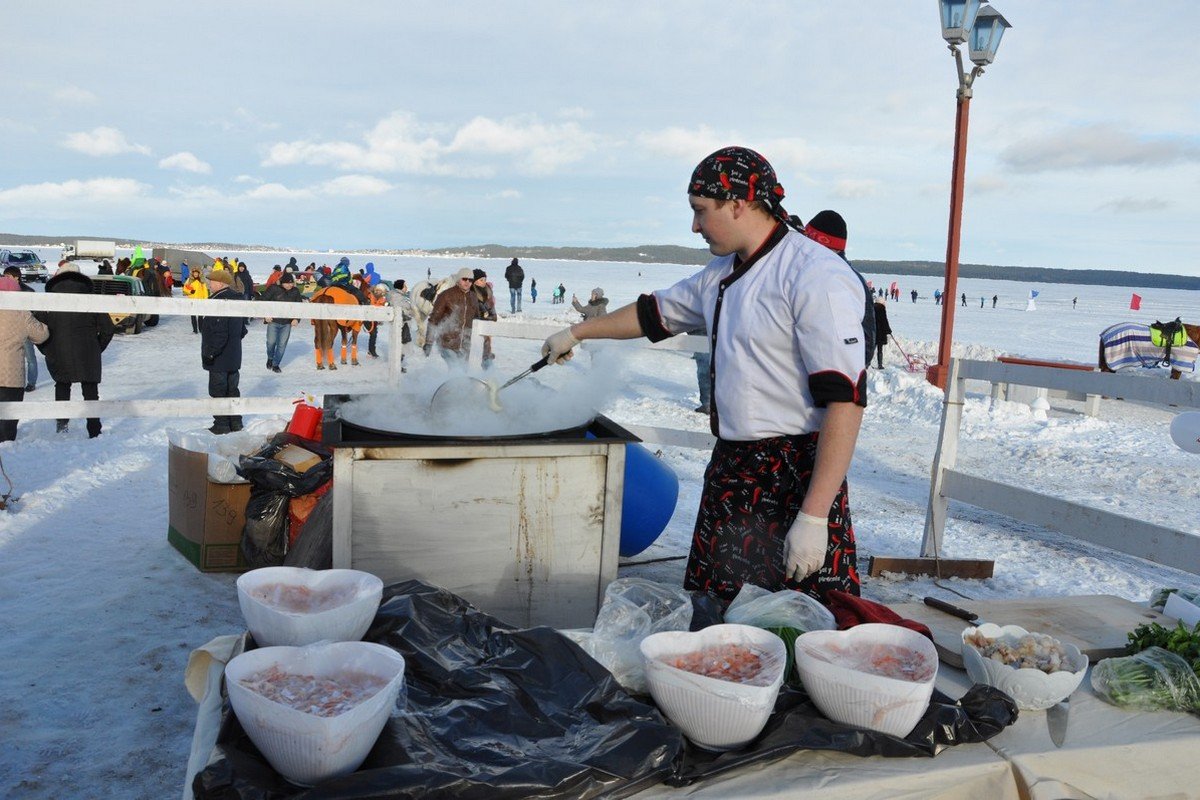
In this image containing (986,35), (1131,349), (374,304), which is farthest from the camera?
(374,304)

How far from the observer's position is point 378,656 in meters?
1.67

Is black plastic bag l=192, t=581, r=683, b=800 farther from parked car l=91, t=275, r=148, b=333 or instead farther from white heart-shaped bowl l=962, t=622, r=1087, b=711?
parked car l=91, t=275, r=148, b=333

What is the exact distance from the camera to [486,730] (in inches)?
63.9

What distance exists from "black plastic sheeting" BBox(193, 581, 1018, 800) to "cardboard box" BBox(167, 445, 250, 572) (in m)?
3.30

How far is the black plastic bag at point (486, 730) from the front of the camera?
1.41 meters

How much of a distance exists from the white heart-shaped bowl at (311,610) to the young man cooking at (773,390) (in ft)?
3.76

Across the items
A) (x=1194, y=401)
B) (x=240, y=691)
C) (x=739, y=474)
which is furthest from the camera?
(x=1194, y=401)

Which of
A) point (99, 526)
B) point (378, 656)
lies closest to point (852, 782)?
point (378, 656)

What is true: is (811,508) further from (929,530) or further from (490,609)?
(929,530)

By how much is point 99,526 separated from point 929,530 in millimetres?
5658

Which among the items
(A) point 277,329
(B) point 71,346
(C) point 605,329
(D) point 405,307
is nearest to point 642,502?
(C) point 605,329

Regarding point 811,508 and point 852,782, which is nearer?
point 852,782

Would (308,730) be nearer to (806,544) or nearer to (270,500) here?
(806,544)

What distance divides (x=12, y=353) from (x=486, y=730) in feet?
26.2
